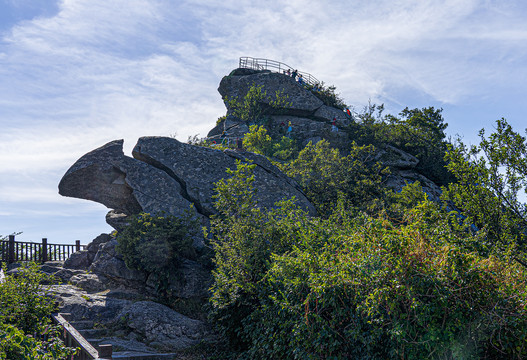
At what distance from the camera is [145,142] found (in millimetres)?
18359

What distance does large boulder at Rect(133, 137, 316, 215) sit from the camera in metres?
17.3

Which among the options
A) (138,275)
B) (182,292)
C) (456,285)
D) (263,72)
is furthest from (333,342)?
(263,72)

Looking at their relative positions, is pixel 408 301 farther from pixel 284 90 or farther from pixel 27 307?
pixel 284 90

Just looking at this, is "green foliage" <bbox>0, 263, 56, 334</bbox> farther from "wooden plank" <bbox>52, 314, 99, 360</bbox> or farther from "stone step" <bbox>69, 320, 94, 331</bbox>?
"stone step" <bbox>69, 320, 94, 331</bbox>

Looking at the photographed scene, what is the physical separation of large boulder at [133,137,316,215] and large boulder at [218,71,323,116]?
17.3 meters

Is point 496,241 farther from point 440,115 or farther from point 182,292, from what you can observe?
point 440,115

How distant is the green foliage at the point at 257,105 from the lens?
112 feet

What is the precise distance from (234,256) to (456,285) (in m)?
5.88

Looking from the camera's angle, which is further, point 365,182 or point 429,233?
point 365,182

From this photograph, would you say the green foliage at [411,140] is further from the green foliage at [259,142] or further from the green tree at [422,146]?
the green foliage at [259,142]

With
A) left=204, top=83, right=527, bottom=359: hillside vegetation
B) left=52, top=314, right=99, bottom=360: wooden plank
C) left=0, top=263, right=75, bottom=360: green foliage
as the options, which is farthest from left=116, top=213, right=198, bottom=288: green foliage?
left=52, top=314, right=99, bottom=360: wooden plank

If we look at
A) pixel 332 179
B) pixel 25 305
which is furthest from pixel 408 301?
pixel 332 179

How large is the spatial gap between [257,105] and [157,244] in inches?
870

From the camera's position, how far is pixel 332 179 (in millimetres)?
20953
